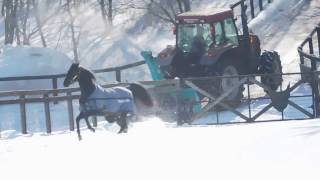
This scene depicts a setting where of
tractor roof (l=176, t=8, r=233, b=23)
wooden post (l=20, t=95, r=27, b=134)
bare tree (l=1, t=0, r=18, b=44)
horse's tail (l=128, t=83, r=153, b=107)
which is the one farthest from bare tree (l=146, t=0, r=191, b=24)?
horse's tail (l=128, t=83, r=153, b=107)

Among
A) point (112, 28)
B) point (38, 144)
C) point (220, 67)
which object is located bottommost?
point (38, 144)

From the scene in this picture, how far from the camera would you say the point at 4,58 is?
23.9 metres

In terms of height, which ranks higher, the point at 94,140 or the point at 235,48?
the point at 235,48

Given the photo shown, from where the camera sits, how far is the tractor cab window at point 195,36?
18219 millimetres

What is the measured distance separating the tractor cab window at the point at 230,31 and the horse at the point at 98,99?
5840 mm

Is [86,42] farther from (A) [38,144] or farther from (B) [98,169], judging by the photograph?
(B) [98,169]

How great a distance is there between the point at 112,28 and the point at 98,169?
33684mm

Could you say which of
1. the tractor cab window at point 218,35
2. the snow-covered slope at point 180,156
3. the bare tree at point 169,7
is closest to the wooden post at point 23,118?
the snow-covered slope at point 180,156

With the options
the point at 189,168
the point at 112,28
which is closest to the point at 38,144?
the point at 189,168

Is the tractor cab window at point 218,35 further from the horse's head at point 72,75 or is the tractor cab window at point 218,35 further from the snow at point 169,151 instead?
the horse's head at point 72,75

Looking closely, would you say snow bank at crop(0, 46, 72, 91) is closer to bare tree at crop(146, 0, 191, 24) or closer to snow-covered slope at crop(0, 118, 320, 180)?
bare tree at crop(146, 0, 191, 24)

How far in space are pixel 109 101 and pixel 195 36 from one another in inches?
238

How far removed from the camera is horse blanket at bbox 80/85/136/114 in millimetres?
12805

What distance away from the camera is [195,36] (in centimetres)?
1836
